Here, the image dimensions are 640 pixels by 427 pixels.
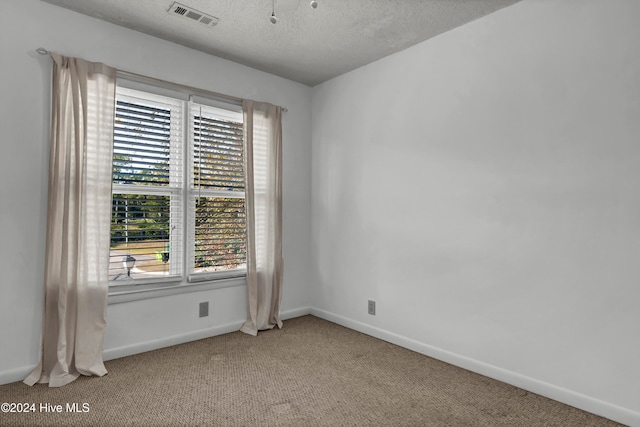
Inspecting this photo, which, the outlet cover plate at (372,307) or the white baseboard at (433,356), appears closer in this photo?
→ the white baseboard at (433,356)

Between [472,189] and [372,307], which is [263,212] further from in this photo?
[472,189]

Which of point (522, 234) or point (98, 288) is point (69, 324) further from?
point (522, 234)

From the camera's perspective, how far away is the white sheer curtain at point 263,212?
3535 millimetres

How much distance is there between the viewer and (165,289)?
122 inches

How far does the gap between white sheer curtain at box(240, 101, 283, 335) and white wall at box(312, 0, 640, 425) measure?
2.56 feet

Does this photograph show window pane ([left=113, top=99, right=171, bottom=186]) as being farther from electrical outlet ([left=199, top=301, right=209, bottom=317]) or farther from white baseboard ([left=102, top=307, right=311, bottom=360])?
white baseboard ([left=102, top=307, right=311, bottom=360])

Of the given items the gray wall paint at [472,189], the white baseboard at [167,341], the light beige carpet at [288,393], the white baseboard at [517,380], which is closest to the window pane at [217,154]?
the gray wall paint at [472,189]

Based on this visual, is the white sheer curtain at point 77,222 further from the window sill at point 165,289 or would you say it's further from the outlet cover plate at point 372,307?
the outlet cover plate at point 372,307

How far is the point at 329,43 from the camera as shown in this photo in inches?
123

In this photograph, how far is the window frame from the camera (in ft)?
9.54

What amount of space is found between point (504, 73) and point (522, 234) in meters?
1.16

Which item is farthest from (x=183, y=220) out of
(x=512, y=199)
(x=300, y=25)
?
(x=512, y=199)

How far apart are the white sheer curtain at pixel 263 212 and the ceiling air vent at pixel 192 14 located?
34.1 inches

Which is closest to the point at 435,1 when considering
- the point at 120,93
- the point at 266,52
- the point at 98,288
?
the point at 266,52
